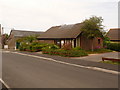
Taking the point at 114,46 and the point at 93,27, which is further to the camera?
the point at 114,46

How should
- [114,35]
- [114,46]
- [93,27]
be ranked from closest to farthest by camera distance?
[93,27] < [114,46] < [114,35]

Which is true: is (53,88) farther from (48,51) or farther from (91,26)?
(91,26)

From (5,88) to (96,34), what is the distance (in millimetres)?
19549

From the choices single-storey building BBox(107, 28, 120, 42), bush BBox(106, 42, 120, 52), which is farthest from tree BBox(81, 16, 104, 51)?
single-storey building BBox(107, 28, 120, 42)

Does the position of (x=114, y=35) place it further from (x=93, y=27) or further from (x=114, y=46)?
(x=93, y=27)

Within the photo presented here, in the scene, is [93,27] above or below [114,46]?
above

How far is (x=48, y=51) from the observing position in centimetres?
2248

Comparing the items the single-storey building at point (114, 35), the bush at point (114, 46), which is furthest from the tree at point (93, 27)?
the single-storey building at point (114, 35)

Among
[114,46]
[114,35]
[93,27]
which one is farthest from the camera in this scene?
[114,35]

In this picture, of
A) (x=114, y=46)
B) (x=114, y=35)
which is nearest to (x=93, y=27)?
(x=114, y=46)

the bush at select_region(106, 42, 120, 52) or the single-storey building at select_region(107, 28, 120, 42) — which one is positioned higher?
the single-storey building at select_region(107, 28, 120, 42)

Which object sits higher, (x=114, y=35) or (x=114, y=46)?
(x=114, y=35)

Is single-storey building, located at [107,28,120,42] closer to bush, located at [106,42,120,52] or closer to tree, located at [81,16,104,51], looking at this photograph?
bush, located at [106,42,120,52]

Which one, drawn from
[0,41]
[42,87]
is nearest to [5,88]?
[42,87]
